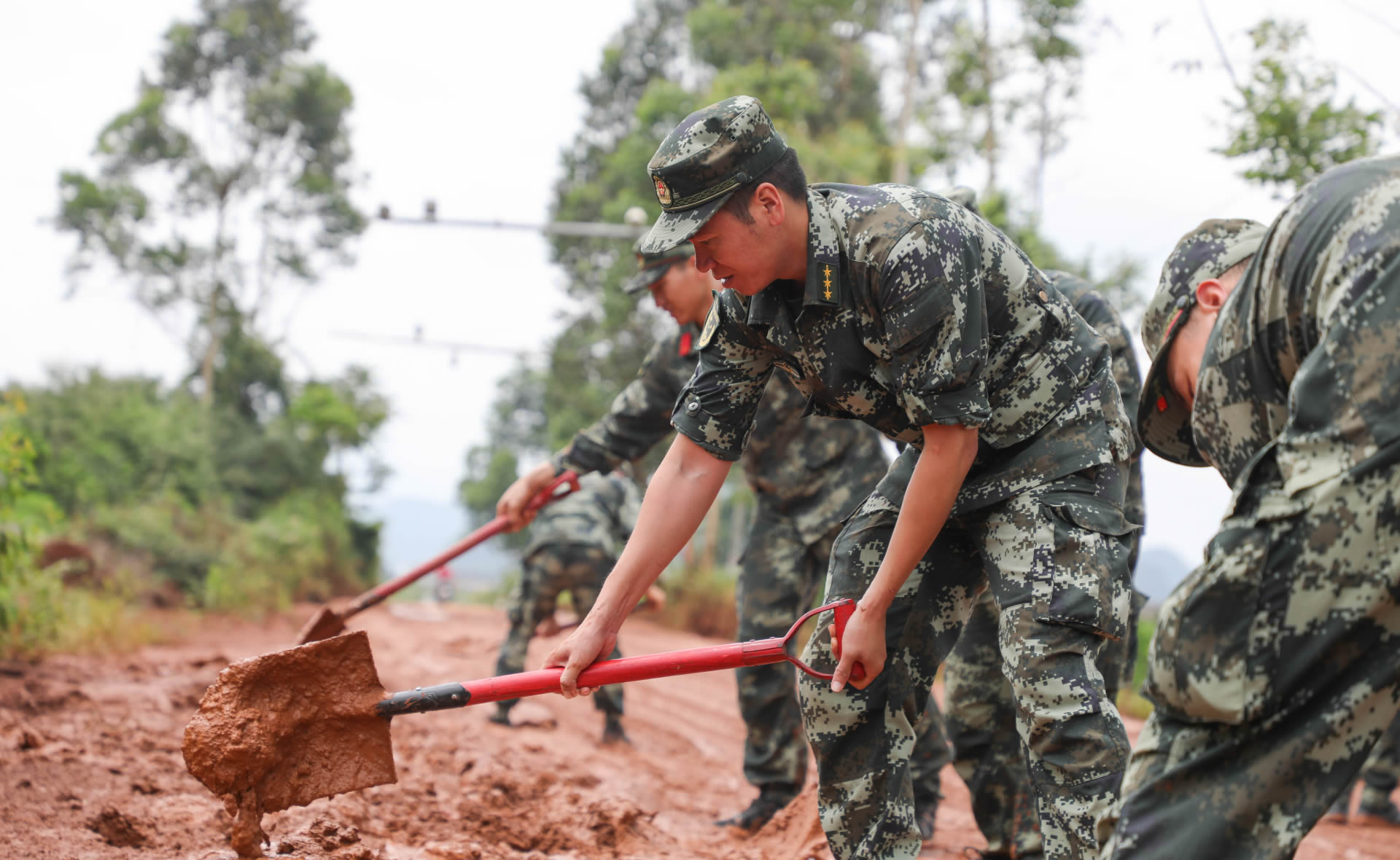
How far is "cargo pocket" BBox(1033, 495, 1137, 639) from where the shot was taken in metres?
2.49

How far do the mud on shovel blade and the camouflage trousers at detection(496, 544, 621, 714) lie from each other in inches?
67.3

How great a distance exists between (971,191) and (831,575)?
1.72 metres

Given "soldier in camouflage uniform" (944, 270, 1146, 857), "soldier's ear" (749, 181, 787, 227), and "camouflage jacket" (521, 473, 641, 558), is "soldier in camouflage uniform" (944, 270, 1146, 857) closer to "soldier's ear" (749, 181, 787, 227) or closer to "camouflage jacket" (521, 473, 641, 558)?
"soldier's ear" (749, 181, 787, 227)

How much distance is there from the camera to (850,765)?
2775mm

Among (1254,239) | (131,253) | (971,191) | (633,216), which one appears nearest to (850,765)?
(1254,239)

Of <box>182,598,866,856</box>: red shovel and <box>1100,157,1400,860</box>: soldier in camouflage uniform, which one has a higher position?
<box>182,598,866,856</box>: red shovel

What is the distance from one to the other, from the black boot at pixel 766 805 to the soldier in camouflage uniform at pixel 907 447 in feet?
Result: 5.87

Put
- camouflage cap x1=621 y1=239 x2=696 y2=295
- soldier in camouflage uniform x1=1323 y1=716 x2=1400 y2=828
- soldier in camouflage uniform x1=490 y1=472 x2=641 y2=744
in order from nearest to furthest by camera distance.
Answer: camouflage cap x1=621 y1=239 x2=696 y2=295 < soldier in camouflage uniform x1=1323 y1=716 x2=1400 y2=828 < soldier in camouflage uniform x1=490 y1=472 x2=641 y2=744

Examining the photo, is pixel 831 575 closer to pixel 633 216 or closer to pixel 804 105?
pixel 633 216

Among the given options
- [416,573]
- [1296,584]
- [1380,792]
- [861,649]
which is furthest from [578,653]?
[1380,792]

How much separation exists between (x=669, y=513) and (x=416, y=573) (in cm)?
260

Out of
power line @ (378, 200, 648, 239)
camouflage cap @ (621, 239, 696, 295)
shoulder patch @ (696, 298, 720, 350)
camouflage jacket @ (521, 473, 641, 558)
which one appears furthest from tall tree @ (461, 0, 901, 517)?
shoulder patch @ (696, 298, 720, 350)

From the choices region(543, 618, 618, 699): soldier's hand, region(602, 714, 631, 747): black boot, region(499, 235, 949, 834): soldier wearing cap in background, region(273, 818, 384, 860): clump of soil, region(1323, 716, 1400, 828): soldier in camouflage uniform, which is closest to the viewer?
region(543, 618, 618, 699): soldier's hand

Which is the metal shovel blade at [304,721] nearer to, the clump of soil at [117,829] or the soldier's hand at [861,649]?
the clump of soil at [117,829]
